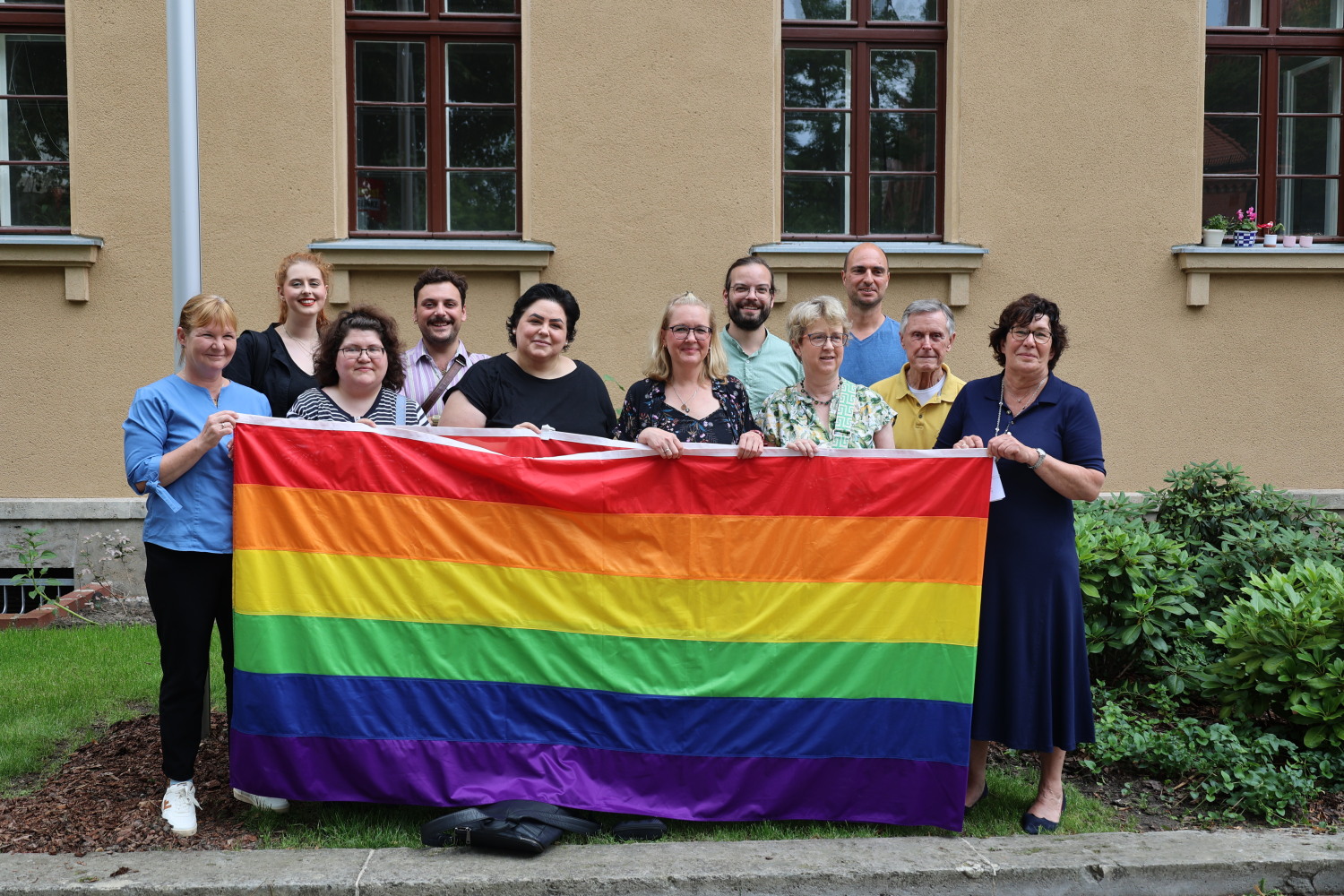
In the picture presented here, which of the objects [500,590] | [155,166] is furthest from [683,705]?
[155,166]

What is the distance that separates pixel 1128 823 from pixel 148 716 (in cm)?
439

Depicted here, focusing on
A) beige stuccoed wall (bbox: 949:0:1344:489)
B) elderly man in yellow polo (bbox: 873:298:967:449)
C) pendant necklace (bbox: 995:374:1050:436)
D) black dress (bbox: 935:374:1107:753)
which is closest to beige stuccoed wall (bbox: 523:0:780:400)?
beige stuccoed wall (bbox: 949:0:1344:489)

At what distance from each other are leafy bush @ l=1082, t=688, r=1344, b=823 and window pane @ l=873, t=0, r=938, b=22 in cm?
546

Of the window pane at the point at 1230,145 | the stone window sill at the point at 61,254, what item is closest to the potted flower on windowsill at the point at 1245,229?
the window pane at the point at 1230,145

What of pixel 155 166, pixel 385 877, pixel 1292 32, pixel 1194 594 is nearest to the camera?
pixel 385 877

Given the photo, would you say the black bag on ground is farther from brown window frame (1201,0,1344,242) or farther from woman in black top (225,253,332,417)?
brown window frame (1201,0,1344,242)

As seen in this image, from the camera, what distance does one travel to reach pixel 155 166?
7648 mm

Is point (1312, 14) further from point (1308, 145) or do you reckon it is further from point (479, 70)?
point (479, 70)

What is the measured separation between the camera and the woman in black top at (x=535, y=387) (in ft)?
14.0

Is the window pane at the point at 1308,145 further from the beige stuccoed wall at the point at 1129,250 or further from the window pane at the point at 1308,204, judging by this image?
the beige stuccoed wall at the point at 1129,250

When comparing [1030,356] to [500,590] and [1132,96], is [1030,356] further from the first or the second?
[1132,96]

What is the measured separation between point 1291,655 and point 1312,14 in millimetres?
6150

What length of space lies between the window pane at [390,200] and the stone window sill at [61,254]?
182 centimetres

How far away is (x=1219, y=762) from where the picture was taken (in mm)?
4461
